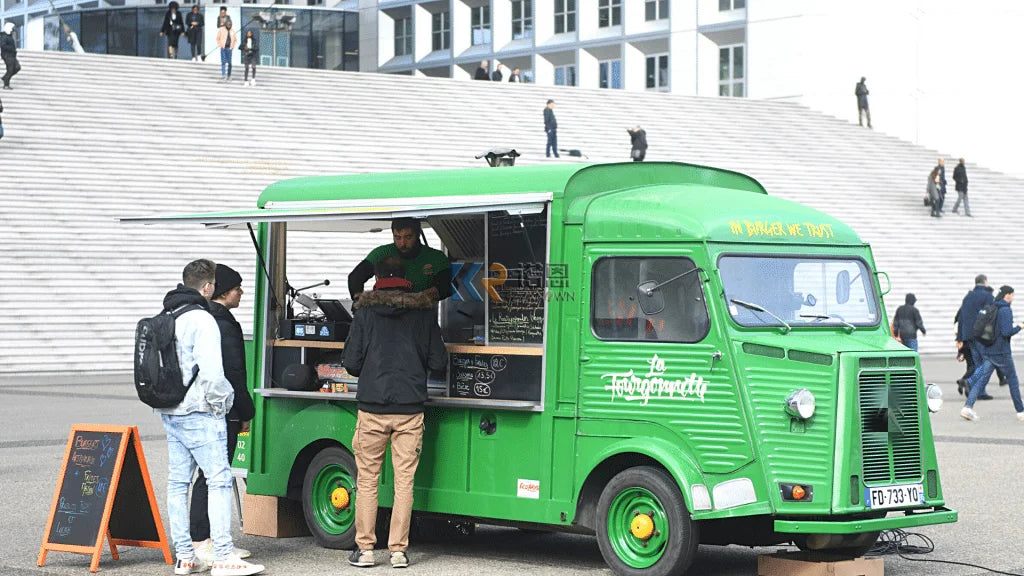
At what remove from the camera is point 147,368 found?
8.64 m

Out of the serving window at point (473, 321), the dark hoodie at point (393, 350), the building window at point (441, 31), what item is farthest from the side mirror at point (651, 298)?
the building window at point (441, 31)

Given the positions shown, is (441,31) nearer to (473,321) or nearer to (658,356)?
(473,321)

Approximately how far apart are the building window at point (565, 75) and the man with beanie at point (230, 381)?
185ft

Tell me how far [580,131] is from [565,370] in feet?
110

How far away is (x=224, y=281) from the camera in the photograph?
9484 mm

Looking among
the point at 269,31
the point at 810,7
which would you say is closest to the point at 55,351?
the point at 810,7

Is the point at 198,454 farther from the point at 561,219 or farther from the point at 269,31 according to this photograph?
the point at 269,31

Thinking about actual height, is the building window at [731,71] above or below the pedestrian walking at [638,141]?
above

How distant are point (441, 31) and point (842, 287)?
61.7 m

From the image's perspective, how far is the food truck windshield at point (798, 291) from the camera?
28.2 feet

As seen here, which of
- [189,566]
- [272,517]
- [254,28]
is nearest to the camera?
[189,566]

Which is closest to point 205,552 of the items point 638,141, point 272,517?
point 272,517

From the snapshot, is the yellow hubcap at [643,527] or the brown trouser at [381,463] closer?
the yellow hubcap at [643,527]

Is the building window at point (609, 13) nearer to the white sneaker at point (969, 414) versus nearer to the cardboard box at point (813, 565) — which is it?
the white sneaker at point (969, 414)
